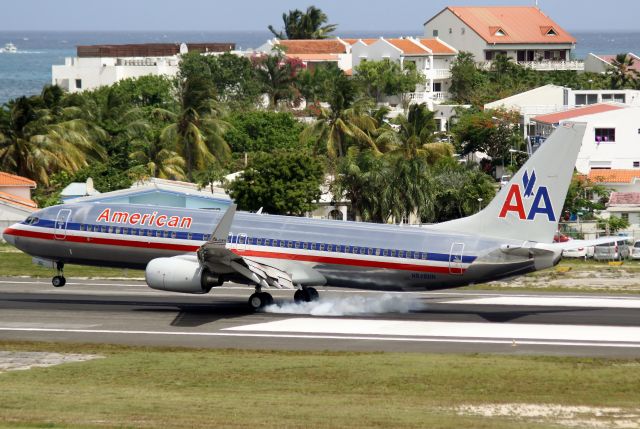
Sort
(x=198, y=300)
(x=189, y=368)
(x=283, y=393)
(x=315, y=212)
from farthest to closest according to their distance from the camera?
1. (x=315, y=212)
2. (x=198, y=300)
3. (x=189, y=368)
4. (x=283, y=393)

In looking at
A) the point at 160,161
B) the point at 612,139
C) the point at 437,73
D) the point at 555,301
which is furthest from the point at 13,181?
the point at 437,73

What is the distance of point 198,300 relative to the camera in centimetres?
5528

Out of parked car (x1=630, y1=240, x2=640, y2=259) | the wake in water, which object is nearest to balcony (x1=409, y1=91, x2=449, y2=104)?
parked car (x1=630, y1=240, x2=640, y2=259)

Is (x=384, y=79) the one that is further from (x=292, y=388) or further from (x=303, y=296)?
(x=292, y=388)

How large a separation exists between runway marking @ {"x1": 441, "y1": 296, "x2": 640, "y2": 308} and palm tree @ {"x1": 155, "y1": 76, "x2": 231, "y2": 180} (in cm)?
5514

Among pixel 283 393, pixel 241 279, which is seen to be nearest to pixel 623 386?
pixel 283 393

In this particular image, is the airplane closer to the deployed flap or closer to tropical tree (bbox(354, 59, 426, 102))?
the deployed flap

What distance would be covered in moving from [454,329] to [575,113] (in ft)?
226

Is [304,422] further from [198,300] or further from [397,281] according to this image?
[198,300]

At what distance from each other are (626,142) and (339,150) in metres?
25.6

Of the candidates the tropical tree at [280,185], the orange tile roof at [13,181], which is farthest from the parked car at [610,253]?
the orange tile roof at [13,181]

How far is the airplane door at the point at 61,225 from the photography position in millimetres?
52847

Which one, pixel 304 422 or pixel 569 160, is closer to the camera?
pixel 304 422

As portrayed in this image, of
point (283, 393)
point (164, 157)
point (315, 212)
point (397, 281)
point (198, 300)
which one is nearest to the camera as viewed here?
point (283, 393)
